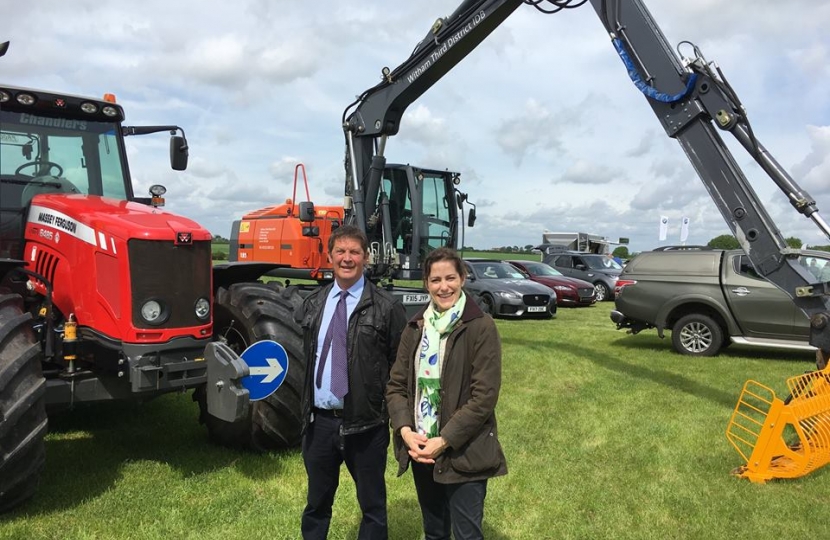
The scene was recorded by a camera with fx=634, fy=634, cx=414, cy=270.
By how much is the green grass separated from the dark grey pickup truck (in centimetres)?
297

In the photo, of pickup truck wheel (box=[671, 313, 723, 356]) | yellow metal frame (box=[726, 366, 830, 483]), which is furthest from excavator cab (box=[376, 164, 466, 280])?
yellow metal frame (box=[726, 366, 830, 483])

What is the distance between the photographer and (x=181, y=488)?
4438 mm

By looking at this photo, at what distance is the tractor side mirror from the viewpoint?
18.7 feet

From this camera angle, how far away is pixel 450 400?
272cm

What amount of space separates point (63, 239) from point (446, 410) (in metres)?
3.31

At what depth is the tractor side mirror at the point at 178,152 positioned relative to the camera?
224 inches

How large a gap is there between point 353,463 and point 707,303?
8.69 m

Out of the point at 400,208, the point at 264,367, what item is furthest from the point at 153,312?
the point at 400,208

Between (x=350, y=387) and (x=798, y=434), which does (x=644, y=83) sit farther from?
(x=350, y=387)

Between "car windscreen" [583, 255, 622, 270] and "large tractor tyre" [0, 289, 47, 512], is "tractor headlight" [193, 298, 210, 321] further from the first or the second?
"car windscreen" [583, 255, 622, 270]

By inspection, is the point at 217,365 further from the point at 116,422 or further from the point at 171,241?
the point at 116,422

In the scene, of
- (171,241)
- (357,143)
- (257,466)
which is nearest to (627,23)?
(357,143)

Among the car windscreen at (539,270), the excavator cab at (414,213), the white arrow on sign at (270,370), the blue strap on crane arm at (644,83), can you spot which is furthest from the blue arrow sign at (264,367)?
the car windscreen at (539,270)

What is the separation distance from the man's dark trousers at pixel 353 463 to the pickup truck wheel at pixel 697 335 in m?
8.55
